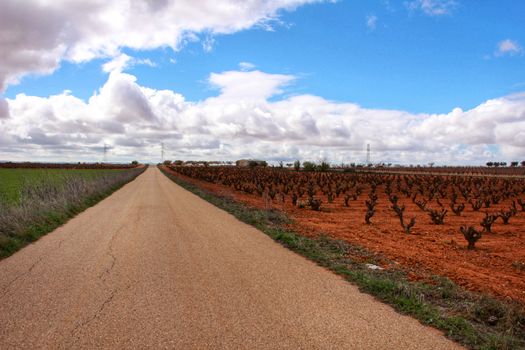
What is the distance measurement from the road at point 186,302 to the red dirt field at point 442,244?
265cm

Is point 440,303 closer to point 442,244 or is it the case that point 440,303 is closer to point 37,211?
point 442,244

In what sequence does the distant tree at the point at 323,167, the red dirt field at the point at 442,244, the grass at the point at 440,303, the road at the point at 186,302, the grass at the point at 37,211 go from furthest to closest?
the distant tree at the point at 323,167
the grass at the point at 37,211
the red dirt field at the point at 442,244
the grass at the point at 440,303
the road at the point at 186,302

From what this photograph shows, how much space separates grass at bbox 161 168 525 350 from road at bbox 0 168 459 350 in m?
0.29

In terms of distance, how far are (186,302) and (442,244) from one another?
30.1 ft

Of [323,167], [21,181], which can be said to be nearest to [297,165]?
[323,167]

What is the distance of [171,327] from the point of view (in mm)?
5410

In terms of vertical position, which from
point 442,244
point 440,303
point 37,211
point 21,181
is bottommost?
point 442,244

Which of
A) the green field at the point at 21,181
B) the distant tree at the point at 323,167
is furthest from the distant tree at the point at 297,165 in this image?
the green field at the point at 21,181

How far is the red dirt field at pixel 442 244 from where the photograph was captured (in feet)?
28.4

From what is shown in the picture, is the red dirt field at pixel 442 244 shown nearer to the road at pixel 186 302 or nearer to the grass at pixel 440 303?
the grass at pixel 440 303

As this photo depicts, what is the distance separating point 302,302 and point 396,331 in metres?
1.51

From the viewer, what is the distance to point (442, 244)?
12906 millimetres

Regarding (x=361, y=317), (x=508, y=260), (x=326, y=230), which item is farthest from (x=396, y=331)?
(x=326, y=230)

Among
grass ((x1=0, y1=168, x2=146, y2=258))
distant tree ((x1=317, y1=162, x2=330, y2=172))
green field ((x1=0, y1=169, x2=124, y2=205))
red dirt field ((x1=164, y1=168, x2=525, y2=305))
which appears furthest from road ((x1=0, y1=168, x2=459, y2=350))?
distant tree ((x1=317, y1=162, x2=330, y2=172))
